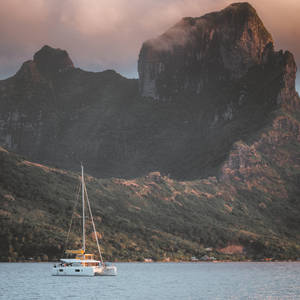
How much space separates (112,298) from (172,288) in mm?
22215

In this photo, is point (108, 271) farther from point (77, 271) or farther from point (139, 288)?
point (139, 288)

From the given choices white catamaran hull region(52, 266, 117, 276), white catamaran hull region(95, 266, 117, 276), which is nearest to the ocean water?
white catamaran hull region(95, 266, 117, 276)

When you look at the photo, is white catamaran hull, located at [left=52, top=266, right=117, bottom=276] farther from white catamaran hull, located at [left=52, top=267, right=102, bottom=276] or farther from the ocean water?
the ocean water

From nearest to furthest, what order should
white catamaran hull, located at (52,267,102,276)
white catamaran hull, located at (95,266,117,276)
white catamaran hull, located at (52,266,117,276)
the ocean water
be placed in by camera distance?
1. the ocean water
2. white catamaran hull, located at (52,267,102,276)
3. white catamaran hull, located at (52,266,117,276)
4. white catamaran hull, located at (95,266,117,276)

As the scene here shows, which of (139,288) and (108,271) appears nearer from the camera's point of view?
(139,288)

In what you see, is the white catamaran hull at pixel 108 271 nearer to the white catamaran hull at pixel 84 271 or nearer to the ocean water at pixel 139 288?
the white catamaran hull at pixel 84 271

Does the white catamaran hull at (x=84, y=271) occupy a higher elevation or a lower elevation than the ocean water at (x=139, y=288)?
higher

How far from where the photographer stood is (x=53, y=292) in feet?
363

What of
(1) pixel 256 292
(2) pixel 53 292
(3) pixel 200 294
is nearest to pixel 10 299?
(2) pixel 53 292

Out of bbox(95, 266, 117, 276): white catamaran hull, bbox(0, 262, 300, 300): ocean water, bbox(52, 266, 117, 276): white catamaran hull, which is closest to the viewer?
bbox(0, 262, 300, 300): ocean water

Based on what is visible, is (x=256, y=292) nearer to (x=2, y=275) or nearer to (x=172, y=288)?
(x=172, y=288)

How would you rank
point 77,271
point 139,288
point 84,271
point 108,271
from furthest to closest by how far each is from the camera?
point 108,271 → point 77,271 → point 84,271 → point 139,288

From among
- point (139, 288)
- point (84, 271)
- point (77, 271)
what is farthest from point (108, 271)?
point (139, 288)

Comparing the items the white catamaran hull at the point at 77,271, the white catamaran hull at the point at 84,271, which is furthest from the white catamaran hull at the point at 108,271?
the white catamaran hull at the point at 77,271
